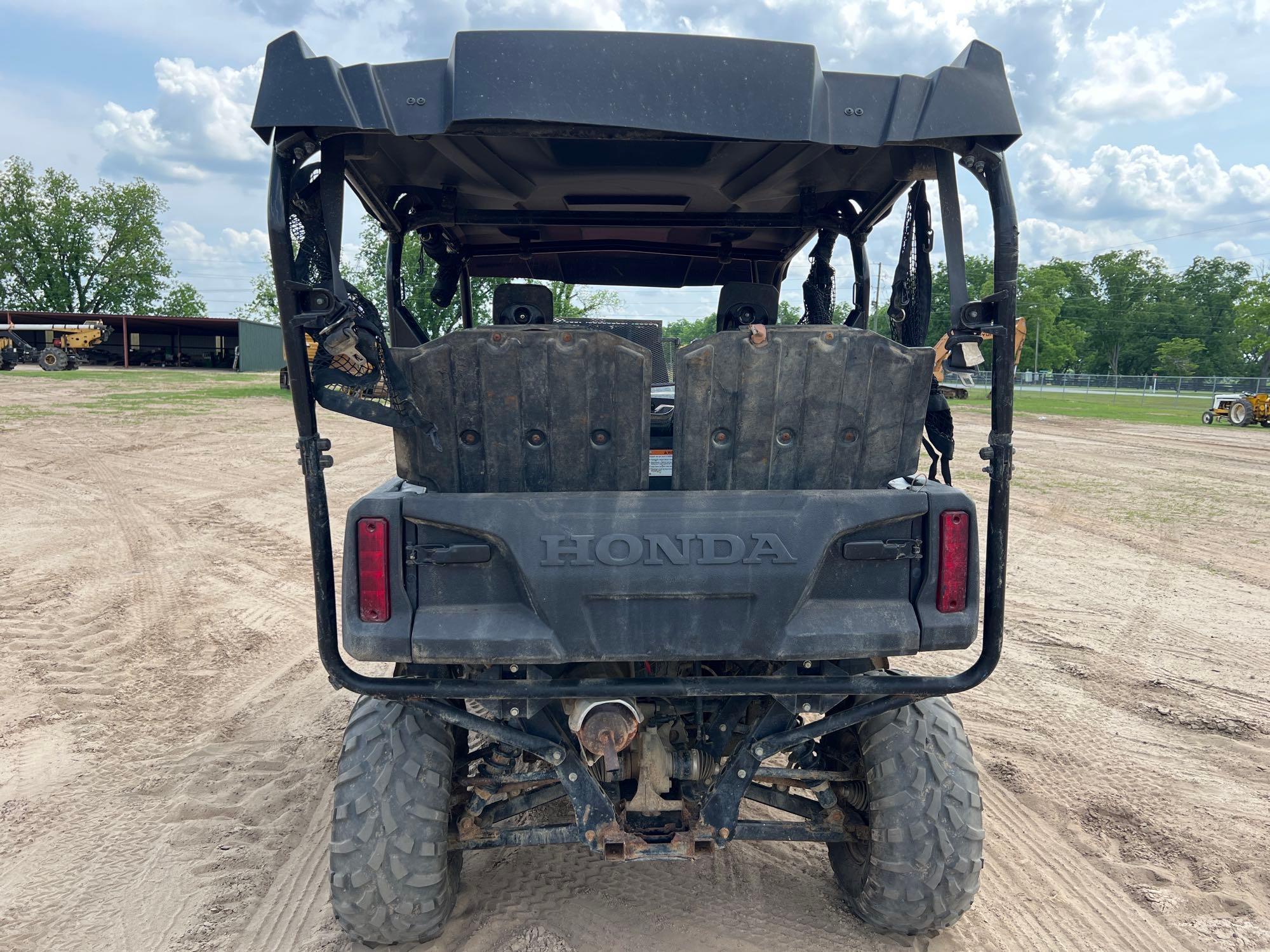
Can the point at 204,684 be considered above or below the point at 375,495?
below

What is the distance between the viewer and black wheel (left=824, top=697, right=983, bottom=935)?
2621 millimetres

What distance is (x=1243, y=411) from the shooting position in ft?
81.8

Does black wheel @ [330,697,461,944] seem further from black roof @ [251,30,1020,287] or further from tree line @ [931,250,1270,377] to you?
tree line @ [931,250,1270,377]

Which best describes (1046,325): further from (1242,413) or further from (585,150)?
(585,150)

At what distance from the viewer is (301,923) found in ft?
9.46

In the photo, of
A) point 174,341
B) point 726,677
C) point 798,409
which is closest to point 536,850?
point 726,677

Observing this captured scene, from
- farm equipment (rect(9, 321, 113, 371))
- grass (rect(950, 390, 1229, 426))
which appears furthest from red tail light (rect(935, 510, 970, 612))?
farm equipment (rect(9, 321, 113, 371))

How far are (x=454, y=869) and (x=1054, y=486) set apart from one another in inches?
447

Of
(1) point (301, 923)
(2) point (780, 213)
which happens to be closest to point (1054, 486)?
(2) point (780, 213)

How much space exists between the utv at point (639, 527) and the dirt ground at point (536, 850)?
466 mm

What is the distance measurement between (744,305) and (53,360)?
39.1 m

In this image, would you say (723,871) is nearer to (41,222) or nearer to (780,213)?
(780,213)

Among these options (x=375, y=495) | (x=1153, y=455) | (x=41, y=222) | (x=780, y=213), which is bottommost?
(x=1153, y=455)

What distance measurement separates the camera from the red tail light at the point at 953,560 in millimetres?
2416
